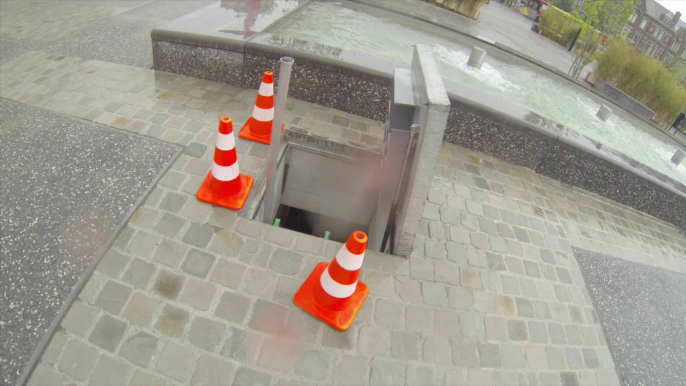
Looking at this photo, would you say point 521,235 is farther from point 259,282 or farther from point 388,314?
point 259,282

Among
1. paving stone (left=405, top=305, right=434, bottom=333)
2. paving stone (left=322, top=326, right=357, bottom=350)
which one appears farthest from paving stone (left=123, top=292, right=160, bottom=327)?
paving stone (left=405, top=305, right=434, bottom=333)

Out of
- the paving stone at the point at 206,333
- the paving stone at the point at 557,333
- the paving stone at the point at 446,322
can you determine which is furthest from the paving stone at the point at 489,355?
the paving stone at the point at 206,333

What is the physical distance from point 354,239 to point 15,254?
2325 millimetres

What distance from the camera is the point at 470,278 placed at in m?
3.03

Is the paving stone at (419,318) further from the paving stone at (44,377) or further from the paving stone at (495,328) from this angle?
the paving stone at (44,377)

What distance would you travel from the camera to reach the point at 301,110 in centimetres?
455

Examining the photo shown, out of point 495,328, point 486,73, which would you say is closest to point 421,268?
point 495,328

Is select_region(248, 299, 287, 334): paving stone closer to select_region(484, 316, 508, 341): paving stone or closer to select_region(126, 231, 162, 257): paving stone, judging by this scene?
select_region(126, 231, 162, 257): paving stone

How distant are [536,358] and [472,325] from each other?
0.50 m

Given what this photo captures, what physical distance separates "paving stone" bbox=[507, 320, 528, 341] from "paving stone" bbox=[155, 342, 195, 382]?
2.23m

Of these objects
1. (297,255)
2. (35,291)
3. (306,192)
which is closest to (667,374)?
(297,255)

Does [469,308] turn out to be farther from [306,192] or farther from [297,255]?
[306,192]

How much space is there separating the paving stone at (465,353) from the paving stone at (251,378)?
4.06 feet

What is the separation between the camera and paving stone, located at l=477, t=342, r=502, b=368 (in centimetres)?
246
